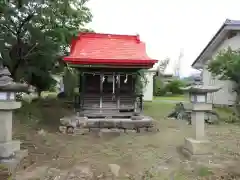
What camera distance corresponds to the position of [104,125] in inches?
468

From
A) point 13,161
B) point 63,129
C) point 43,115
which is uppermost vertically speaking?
point 43,115

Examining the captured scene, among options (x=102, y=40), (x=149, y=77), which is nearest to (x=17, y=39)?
(x=102, y=40)

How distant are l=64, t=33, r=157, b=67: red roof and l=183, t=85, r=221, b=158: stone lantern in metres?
3.96

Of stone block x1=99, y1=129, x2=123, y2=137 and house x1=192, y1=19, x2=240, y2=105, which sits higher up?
house x1=192, y1=19, x2=240, y2=105

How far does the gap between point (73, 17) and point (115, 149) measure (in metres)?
8.68

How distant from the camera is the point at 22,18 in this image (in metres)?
13.3

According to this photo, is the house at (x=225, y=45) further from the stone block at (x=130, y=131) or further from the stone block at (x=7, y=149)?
the stone block at (x=7, y=149)

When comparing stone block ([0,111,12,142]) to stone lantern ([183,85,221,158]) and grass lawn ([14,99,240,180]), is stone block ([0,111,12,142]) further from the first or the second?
stone lantern ([183,85,221,158])

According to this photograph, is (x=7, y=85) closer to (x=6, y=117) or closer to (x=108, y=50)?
(x=6, y=117)

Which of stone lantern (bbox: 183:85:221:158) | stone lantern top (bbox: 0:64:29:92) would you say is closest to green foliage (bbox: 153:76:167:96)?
stone lantern (bbox: 183:85:221:158)

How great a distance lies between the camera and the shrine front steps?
11719mm

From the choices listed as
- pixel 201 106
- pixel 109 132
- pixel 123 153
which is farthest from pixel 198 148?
pixel 109 132

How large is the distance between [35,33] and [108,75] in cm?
408

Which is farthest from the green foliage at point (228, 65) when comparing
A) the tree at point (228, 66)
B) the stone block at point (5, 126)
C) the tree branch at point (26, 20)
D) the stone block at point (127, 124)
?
the stone block at point (5, 126)
